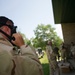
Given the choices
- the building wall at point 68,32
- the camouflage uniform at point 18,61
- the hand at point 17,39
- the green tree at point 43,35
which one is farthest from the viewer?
the green tree at point 43,35

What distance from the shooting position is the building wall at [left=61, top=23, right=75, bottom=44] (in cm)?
1789

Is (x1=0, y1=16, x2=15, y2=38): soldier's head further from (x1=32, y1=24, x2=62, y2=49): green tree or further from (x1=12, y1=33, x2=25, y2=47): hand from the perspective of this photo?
(x1=32, y1=24, x2=62, y2=49): green tree

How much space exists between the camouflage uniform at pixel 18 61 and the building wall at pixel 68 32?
16833mm

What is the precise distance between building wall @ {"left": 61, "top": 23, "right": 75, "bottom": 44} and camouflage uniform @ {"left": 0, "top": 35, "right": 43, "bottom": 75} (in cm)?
1683

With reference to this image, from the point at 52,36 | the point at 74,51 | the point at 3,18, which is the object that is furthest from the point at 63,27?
the point at 52,36

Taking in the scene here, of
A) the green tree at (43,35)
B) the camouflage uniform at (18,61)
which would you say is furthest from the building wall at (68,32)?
the green tree at (43,35)

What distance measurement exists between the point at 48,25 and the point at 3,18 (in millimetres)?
58104

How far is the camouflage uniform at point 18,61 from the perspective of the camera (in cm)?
109

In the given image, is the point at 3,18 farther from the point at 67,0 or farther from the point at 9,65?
the point at 67,0

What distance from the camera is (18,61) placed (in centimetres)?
121

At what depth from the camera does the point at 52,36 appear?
57656 millimetres

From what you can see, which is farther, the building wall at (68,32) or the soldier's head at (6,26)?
the building wall at (68,32)

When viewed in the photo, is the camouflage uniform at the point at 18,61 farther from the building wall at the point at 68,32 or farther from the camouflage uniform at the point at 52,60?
the building wall at the point at 68,32

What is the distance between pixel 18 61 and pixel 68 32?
17.3 m
